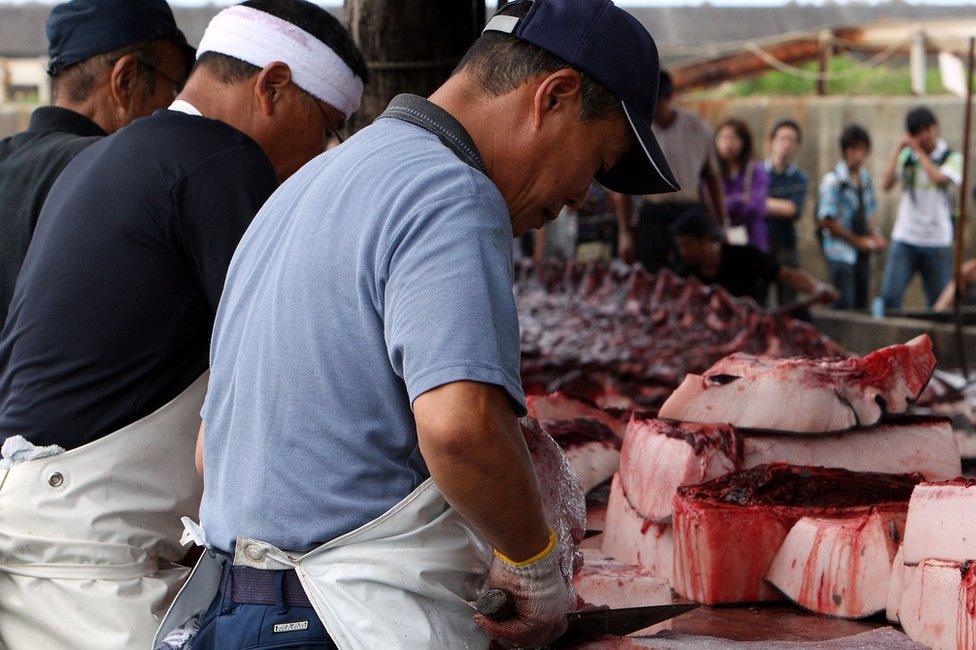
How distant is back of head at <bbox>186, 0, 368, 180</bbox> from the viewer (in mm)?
2572

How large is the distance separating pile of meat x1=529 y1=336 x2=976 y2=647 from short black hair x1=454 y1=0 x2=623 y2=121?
111cm

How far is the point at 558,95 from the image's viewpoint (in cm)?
180

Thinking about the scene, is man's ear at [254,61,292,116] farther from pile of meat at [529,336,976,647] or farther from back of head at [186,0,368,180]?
pile of meat at [529,336,976,647]

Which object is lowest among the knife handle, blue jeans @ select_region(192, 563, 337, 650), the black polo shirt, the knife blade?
the knife blade

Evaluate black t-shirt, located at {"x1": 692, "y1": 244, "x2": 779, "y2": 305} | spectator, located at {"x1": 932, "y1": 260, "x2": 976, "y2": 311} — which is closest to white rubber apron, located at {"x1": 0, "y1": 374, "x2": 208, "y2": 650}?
black t-shirt, located at {"x1": 692, "y1": 244, "x2": 779, "y2": 305}

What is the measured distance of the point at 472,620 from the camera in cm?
189

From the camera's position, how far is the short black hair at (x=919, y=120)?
39.8 ft

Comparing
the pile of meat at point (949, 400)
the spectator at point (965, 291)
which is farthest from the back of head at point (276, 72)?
the spectator at point (965, 291)

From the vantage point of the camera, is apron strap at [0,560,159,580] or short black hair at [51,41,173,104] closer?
apron strap at [0,560,159,580]

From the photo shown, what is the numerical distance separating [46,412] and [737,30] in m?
16.2

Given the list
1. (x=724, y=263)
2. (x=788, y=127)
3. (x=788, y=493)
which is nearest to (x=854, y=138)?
(x=788, y=127)

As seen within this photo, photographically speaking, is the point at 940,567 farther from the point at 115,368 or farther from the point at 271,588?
the point at 115,368

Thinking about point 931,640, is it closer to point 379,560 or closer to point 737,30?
point 379,560

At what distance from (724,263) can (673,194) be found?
4.34 feet
